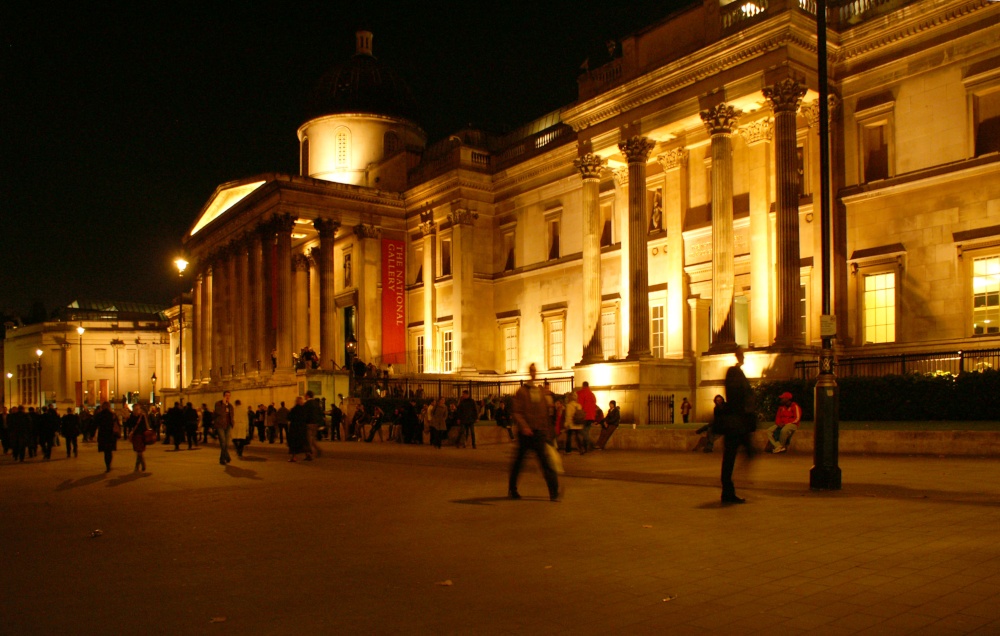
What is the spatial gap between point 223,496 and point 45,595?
6.78 metres

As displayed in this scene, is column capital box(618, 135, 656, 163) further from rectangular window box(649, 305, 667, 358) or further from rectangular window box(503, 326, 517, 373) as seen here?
rectangular window box(503, 326, 517, 373)

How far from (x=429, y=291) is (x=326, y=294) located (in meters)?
5.04

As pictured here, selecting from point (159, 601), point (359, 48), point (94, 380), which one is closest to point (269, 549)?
point (159, 601)

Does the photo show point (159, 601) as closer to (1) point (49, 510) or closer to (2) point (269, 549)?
(2) point (269, 549)

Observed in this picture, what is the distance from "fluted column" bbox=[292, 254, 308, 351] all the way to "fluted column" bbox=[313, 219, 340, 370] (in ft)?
17.9

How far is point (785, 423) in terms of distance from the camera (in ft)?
59.2

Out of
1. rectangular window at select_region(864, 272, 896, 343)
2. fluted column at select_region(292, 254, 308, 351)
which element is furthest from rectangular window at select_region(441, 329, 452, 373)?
rectangular window at select_region(864, 272, 896, 343)

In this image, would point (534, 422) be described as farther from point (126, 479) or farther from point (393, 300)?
point (393, 300)

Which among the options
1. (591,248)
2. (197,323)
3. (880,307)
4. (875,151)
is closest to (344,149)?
(197,323)

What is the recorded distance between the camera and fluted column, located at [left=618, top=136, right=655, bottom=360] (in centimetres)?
2844

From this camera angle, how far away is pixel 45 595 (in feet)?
21.4

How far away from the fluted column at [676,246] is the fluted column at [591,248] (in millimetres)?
2530

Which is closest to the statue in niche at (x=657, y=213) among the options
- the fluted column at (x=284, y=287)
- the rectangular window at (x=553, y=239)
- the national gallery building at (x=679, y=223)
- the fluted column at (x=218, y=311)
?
the national gallery building at (x=679, y=223)

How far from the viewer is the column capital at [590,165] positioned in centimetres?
3159
